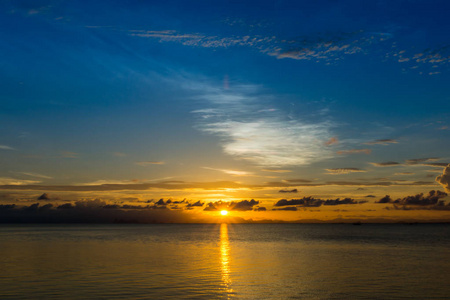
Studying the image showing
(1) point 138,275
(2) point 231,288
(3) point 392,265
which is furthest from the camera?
(3) point 392,265

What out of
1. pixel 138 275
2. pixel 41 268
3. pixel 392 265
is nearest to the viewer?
pixel 138 275

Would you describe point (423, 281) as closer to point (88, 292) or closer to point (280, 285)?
point (280, 285)

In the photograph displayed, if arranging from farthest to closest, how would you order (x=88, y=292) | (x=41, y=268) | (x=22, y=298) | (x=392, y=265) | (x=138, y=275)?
(x=392, y=265), (x=41, y=268), (x=138, y=275), (x=88, y=292), (x=22, y=298)

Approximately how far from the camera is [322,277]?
4372 cm

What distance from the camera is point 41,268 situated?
163 feet

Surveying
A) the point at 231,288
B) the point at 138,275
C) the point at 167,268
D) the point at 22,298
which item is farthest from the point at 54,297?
the point at 167,268

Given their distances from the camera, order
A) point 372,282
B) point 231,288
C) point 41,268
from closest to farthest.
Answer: point 231,288 → point 372,282 → point 41,268

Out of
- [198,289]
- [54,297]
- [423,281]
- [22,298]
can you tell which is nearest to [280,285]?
[198,289]

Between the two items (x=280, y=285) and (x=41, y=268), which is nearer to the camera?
(x=280, y=285)

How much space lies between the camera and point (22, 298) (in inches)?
1261

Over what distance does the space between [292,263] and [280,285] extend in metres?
19.4

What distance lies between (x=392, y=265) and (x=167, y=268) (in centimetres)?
3181

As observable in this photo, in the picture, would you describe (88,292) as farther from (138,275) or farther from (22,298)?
(138,275)

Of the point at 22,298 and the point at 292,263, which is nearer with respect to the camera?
the point at 22,298
